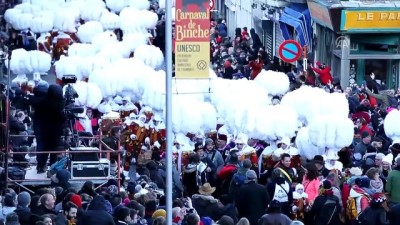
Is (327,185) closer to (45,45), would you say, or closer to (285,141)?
(285,141)

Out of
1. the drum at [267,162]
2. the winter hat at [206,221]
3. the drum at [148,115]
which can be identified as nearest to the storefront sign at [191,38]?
the winter hat at [206,221]

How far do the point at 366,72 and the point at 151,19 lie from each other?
10.5m

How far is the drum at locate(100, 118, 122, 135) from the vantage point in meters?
28.5

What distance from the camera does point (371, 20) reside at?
38.9 metres

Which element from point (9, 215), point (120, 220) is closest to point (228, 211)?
point (120, 220)

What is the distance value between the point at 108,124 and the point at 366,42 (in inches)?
483

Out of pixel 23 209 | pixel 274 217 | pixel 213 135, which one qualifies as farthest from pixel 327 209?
pixel 213 135

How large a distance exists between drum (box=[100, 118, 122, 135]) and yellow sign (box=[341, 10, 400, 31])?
11325mm

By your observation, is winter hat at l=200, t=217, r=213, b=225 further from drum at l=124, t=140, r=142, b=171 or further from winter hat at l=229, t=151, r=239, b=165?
drum at l=124, t=140, r=142, b=171

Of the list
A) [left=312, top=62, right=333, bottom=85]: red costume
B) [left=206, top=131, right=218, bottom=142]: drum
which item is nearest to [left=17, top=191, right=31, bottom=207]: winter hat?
[left=206, top=131, right=218, bottom=142]: drum

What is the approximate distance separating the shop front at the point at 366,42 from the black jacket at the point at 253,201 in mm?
17479

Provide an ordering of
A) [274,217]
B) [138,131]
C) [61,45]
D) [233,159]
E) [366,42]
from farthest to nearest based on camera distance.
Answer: [61,45], [366,42], [138,131], [233,159], [274,217]

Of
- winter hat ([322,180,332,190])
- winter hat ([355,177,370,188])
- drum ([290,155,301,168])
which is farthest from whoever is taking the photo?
drum ([290,155,301,168])

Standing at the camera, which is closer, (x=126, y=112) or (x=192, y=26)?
(x=192, y=26)
